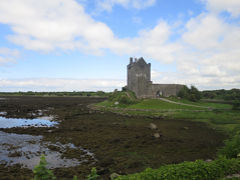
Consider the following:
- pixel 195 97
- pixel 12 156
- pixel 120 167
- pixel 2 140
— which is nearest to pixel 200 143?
pixel 120 167

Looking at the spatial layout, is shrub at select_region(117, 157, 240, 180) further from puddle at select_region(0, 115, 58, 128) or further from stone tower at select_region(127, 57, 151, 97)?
stone tower at select_region(127, 57, 151, 97)

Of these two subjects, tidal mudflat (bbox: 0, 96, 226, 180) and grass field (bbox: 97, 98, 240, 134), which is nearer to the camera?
tidal mudflat (bbox: 0, 96, 226, 180)

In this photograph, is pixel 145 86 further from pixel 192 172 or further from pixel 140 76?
pixel 192 172

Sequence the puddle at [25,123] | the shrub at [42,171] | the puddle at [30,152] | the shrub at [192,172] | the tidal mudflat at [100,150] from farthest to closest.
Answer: the puddle at [25,123] → the puddle at [30,152] → the tidal mudflat at [100,150] → the shrub at [192,172] → the shrub at [42,171]

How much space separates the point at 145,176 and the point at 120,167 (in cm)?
567

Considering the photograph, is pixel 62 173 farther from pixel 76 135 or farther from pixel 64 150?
pixel 76 135

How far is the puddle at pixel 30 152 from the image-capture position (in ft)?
49.2

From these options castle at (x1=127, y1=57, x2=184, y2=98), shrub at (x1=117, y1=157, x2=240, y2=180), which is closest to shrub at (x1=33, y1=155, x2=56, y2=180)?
shrub at (x1=117, y1=157, x2=240, y2=180)

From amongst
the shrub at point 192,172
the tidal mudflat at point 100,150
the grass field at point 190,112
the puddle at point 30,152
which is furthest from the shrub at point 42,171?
the grass field at point 190,112

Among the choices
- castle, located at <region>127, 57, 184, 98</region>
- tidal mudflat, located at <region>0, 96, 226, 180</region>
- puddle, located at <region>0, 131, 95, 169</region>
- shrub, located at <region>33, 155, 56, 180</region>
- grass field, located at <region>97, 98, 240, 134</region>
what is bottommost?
puddle, located at <region>0, 131, 95, 169</region>

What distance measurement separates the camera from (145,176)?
28.7ft

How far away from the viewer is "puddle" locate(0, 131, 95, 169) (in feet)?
49.2

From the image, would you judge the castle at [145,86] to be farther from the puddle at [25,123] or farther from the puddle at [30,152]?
the puddle at [30,152]

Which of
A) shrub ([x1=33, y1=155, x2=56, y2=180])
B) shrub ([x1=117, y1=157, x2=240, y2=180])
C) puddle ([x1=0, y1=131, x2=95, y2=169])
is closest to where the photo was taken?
shrub ([x1=33, y1=155, x2=56, y2=180])
